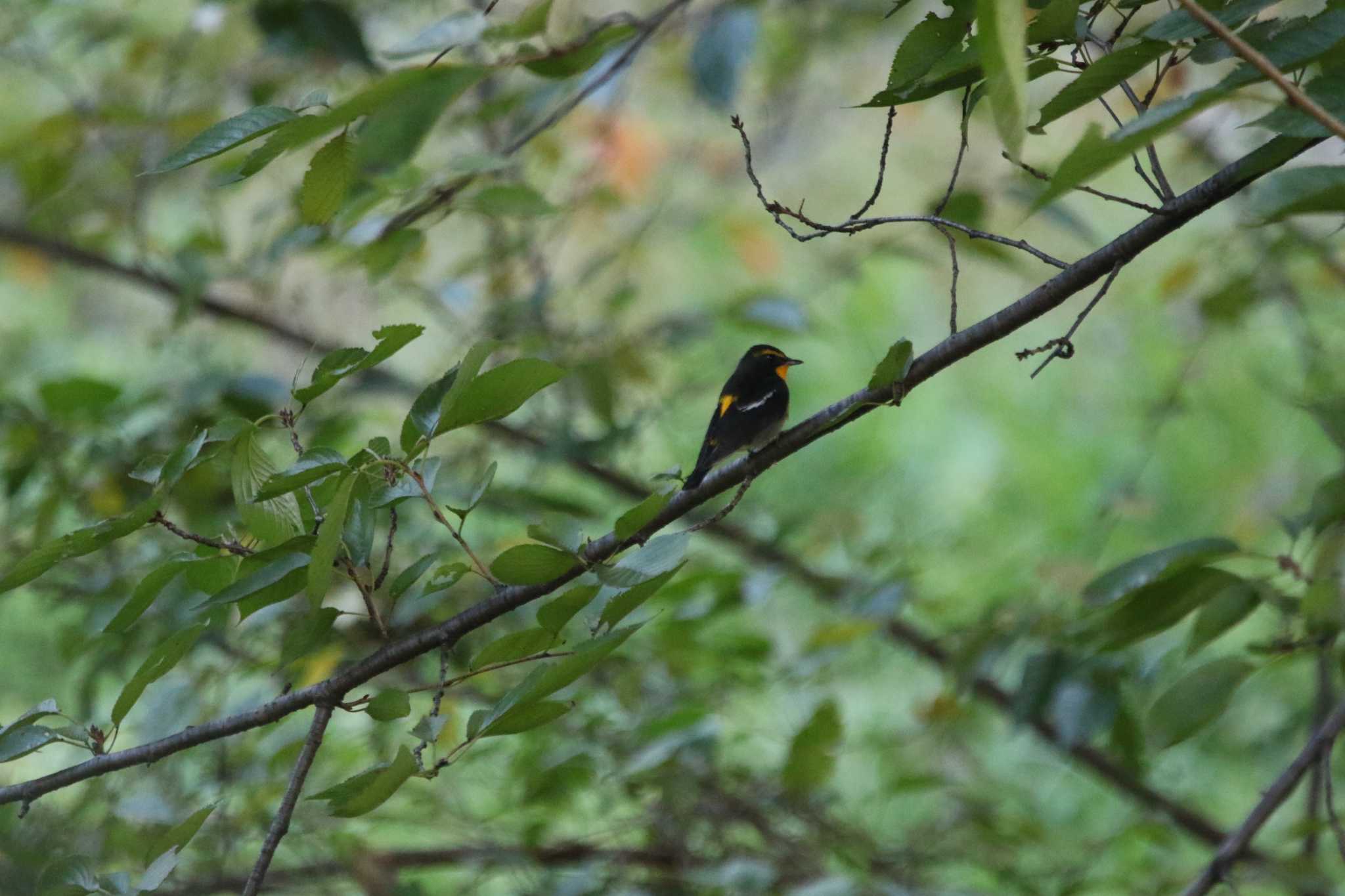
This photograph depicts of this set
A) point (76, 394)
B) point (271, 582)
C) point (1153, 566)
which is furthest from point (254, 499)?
point (76, 394)

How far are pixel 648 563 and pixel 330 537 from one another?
0.83 ft

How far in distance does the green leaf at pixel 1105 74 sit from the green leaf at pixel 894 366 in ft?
0.67

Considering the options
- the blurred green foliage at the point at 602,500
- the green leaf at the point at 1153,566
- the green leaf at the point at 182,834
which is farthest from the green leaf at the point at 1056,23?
the green leaf at the point at 182,834

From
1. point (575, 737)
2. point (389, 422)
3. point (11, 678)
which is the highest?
point (11, 678)

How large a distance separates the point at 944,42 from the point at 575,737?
5.21 ft

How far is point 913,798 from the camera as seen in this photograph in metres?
4.13

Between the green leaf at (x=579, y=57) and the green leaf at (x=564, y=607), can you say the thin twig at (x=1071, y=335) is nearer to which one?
the green leaf at (x=564, y=607)

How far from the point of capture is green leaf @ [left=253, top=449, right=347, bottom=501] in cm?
94

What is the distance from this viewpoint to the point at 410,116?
943mm

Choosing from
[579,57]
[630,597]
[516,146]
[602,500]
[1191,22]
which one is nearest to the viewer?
[1191,22]

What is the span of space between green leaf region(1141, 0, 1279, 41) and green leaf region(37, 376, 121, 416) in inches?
66.3

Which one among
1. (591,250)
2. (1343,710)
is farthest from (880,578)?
(591,250)

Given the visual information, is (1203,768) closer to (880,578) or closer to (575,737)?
(880,578)

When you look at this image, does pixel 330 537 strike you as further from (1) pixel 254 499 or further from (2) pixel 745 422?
(2) pixel 745 422
